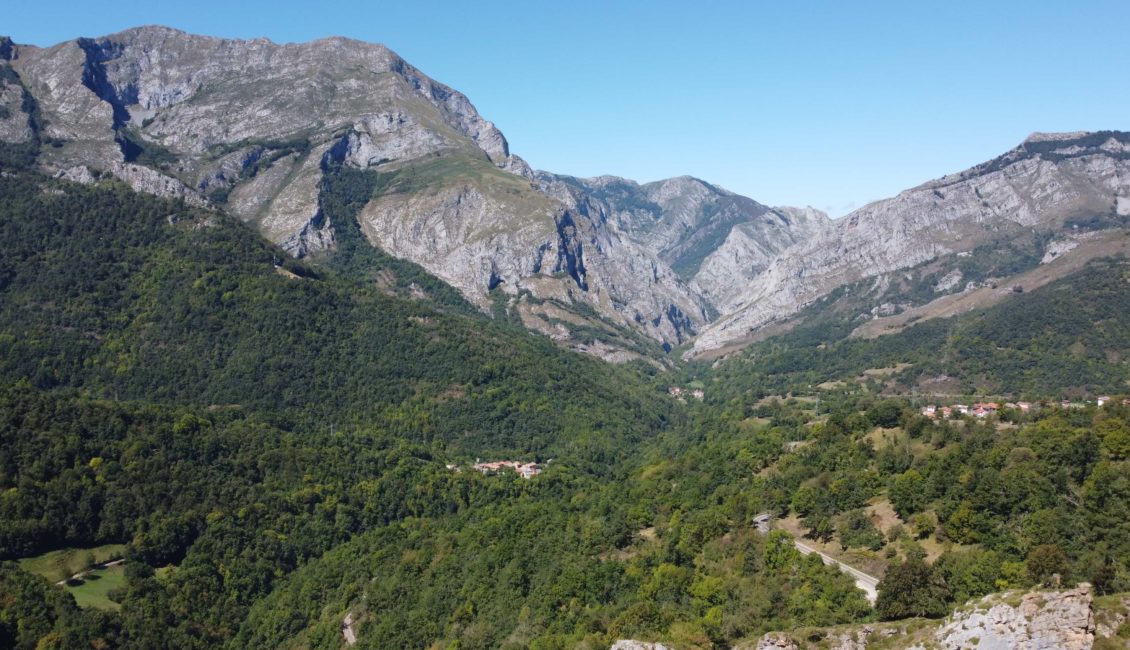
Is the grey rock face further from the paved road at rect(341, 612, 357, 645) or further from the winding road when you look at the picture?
the paved road at rect(341, 612, 357, 645)

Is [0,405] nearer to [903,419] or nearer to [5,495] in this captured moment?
[5,495]

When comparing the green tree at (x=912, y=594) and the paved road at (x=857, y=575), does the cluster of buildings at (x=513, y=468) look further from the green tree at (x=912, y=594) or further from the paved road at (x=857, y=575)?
the green tree at (x=912, y=594)

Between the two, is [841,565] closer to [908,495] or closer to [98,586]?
[908,495]

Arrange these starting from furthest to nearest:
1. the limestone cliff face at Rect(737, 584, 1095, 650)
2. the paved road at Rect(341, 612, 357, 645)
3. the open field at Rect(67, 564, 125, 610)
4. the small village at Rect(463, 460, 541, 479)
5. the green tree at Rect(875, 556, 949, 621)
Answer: the small village at Rect(463, 460, 541, 479), the open field at Rect(67, 564, 125, 610), the paved road at Rect(341, 612, 357, 645), the green tree at Rect(875, 556, 949, 621), the limestone cliff face at Rect(737, 584, 1095, 650)

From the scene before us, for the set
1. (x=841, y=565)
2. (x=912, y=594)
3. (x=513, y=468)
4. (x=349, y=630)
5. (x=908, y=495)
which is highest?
(x=908, y=495)

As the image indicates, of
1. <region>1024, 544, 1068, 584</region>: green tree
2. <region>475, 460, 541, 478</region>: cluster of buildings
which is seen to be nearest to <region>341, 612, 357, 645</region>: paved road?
<region>475, 460, 541, 478</region>: cluster of buildings

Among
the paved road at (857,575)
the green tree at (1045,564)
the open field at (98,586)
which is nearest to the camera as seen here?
the green tree at (1045,564)

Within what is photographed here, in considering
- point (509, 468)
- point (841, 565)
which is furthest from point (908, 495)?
point (509, 468)

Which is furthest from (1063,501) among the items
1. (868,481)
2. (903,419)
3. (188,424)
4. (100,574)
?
(188,424)

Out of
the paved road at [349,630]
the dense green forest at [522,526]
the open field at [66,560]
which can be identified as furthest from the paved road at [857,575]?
the open field at [66,560]
